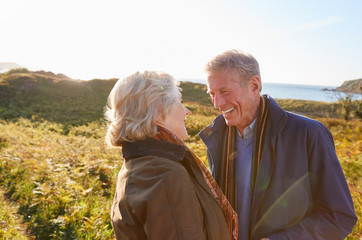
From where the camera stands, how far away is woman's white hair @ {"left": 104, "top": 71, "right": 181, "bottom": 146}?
158cm

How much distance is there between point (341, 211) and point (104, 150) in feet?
29.5

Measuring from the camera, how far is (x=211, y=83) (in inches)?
93.1

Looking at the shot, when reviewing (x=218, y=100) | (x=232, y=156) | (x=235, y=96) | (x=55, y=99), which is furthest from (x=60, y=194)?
(x=55, y=99)

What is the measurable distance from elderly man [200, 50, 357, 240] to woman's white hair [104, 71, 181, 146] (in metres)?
0.85

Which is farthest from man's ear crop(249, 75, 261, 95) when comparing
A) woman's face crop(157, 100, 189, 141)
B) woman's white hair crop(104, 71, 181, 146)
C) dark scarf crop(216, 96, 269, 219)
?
woman's white hair crop(104, 71, 181, 146)

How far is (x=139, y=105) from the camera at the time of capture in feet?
5.31

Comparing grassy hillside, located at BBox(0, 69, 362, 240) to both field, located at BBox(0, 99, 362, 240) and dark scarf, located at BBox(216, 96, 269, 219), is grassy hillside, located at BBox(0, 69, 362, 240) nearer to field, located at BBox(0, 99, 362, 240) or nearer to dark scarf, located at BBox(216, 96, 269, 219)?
field, located at BBox(0, 99, 362, 240)

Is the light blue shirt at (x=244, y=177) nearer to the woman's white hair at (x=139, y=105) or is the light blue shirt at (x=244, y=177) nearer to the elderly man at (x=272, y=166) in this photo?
the elderly man at (x=272, y=166)

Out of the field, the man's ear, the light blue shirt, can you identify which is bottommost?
the field

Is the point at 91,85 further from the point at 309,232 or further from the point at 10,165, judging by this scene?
the point at 309,232

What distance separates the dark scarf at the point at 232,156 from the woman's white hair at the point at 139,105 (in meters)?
1.00

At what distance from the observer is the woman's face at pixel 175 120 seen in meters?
1.74

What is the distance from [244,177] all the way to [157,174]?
4.20 ft

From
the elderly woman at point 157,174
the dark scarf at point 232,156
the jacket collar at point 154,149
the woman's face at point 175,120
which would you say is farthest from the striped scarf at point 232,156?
the jacket collar at point 154,149
